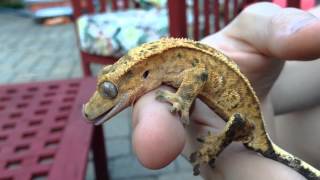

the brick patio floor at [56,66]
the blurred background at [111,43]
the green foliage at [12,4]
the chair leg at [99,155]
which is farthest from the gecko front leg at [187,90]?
the green foliage at [12,4]

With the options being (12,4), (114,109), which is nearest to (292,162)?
(114,109)

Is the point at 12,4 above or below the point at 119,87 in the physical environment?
below

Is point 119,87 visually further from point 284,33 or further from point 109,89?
point 284,33

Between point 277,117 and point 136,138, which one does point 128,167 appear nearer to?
point 277,117

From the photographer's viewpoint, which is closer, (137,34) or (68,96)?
(68,96)

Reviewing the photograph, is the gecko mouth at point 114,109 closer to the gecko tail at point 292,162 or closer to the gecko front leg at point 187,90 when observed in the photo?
the gecko front leg at point 187,90

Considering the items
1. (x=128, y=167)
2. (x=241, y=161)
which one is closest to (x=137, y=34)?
(x=128, y=167)
